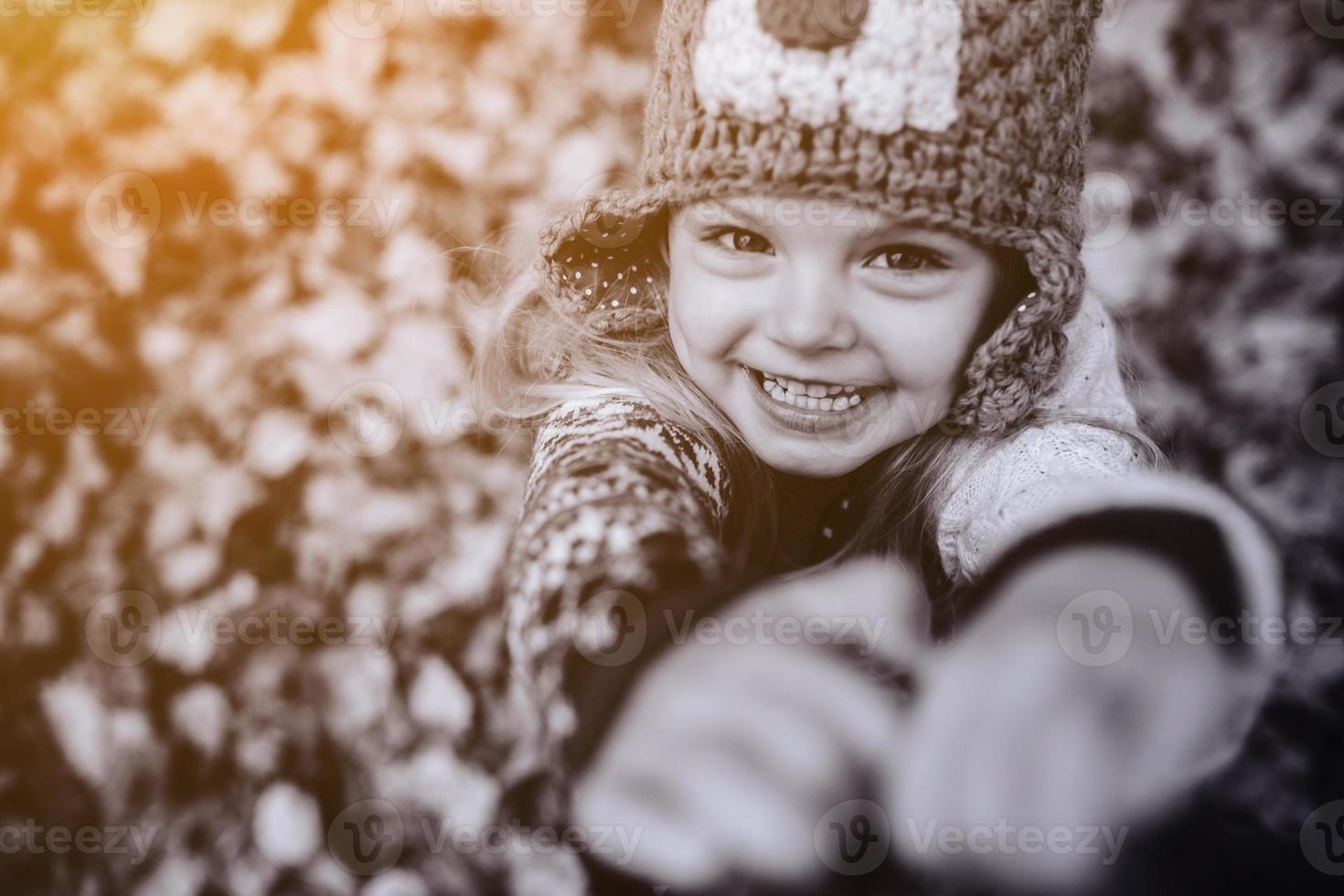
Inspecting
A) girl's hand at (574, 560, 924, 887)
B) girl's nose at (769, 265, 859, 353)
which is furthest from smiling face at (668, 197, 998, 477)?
girl's hand at (574, 560, 924, 887)

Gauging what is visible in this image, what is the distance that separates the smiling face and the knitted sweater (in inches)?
2.9

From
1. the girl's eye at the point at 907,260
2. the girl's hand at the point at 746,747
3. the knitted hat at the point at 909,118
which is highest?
the knitted hat at the point at 909,118

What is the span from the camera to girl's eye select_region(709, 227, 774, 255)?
0.75 metres

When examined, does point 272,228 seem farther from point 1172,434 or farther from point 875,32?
point 1172,434

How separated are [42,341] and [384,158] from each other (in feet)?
1.33

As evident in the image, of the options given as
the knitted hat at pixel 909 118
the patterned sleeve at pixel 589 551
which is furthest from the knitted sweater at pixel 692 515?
the knitted hat at pixel 909 118

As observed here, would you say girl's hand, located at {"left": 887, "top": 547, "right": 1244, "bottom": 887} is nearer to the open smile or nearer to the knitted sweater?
the knitted sweater

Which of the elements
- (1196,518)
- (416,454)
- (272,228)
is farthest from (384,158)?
(1196,518)

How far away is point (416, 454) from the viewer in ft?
3.46

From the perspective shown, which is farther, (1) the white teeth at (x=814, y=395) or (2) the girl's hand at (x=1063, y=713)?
(1) the white teeth at (x=814, y=395)

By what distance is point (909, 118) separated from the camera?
2.13 ft

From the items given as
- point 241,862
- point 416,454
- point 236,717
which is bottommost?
point 241,862

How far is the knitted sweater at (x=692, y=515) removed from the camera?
48 cm

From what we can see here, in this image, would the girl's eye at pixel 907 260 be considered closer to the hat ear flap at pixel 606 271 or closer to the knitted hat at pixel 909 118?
the knitted hat at pixel 909 118
